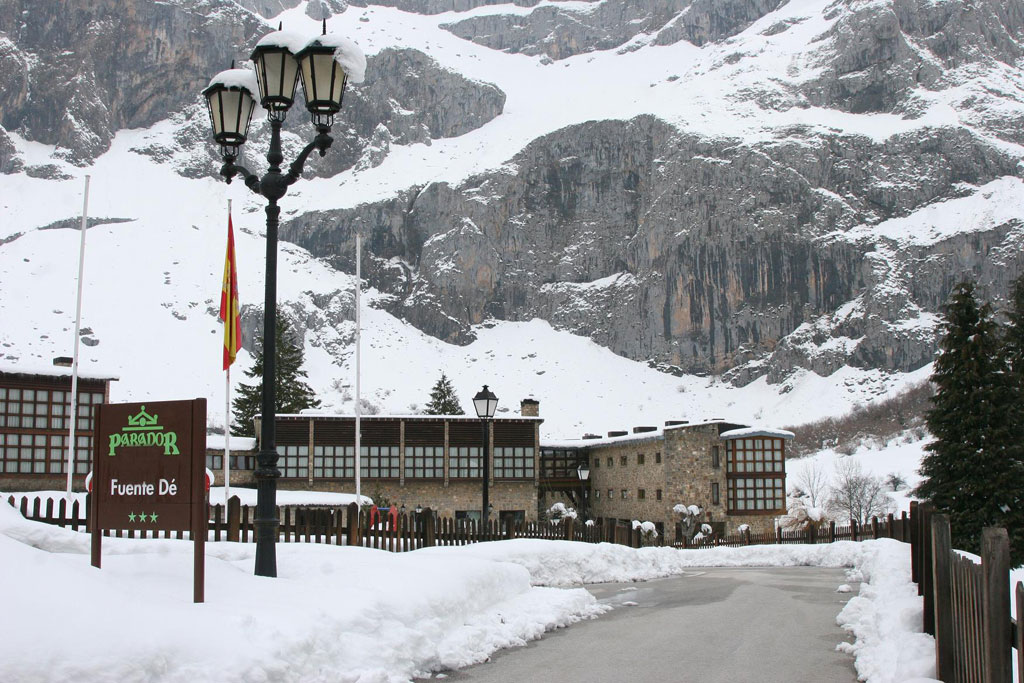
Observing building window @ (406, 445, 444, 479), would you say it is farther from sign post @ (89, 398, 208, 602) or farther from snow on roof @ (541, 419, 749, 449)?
sign post @ (89, 398, 208, 602)

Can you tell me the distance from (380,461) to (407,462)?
1.36m

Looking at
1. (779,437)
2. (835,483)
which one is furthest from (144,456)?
(835,483)

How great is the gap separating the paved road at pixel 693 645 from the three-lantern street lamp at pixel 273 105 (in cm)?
274

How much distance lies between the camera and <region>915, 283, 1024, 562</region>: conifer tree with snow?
32406mm

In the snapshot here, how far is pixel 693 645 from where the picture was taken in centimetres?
1191

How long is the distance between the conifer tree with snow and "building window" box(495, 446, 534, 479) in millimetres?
21246

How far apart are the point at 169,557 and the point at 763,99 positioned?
184m

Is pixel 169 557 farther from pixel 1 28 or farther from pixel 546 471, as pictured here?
pixel 1 28

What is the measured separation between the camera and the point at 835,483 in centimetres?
8894

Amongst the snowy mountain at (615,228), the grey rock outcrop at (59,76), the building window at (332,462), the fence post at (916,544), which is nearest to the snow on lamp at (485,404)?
the fence post at (916,544)

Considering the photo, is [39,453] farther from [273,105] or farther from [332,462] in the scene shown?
[273,105]

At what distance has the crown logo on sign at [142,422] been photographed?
358 inches

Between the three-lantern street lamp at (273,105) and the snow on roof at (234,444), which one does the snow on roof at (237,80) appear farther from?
the snow on roof at (234,444)

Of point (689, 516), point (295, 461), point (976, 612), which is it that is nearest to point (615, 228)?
point (689, 516)
